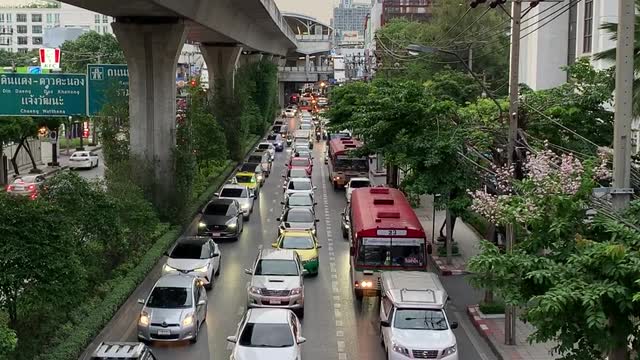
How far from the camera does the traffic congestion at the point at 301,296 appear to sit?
16.5 m

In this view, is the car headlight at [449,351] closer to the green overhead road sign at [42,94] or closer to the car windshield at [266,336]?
the car windshield at [266,336]

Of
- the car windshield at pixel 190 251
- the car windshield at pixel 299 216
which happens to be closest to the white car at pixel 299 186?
the car windshield at pixel 299 216

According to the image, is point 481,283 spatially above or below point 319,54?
below

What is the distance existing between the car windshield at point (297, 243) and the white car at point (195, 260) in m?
2.20

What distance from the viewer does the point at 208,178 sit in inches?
1711

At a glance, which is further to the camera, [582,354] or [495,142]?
[495,142]

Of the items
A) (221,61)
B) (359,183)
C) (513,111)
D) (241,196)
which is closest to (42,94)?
(241,196)

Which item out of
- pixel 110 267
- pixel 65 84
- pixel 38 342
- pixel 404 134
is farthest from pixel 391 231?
pixel 65 84

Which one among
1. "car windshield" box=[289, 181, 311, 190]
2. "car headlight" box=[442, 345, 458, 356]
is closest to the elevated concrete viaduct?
"car windshield" box=[289, 181, 311, 190]

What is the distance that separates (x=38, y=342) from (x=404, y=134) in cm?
1361

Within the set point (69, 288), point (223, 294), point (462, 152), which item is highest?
point (462, 152)

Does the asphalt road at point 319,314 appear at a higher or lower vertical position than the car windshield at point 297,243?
lower

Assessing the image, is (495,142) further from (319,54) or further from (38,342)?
(319,54)

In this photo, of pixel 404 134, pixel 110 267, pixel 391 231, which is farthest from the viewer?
pixel 404 134
